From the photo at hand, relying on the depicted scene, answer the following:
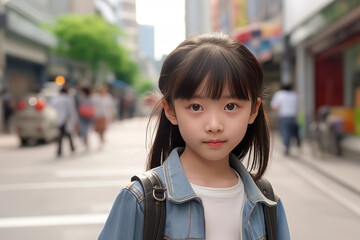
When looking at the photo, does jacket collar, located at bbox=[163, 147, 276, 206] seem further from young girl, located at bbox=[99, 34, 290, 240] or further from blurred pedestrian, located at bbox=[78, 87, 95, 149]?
blurred pedestrian, located at bbox=[78, 87, 95, 149]

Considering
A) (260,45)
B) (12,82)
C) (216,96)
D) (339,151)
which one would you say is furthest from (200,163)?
(12,82)

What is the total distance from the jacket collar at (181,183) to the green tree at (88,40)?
40.7 meters

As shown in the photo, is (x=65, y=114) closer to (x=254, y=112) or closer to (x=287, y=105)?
(x=287, y=105)

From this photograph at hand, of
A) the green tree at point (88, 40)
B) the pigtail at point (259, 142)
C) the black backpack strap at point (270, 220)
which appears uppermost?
the green tree at point (88, 40)

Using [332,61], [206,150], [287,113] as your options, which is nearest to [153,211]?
[206,150]

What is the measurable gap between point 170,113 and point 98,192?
6.79m

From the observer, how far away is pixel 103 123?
57.2 feet

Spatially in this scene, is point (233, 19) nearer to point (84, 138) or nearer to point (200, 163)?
point (84, 138)

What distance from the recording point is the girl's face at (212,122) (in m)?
1.83

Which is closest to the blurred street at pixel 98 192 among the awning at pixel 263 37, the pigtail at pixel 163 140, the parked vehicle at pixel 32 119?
the pigtail at pixel 163 140

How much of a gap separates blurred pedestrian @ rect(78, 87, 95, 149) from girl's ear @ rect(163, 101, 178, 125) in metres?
14.1

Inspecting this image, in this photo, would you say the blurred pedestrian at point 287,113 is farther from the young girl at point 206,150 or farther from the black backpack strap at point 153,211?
the black backpack strap at point 153,211

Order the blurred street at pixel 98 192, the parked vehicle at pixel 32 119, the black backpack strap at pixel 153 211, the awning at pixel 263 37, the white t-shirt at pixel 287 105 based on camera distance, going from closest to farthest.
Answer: the black backpack strap at pixel 153 211
the blurred street at pixel 98 192
the white t-shirt at pixel 287 105
the parked vehicle at pixel 32 119
the awning at pixel 263 37

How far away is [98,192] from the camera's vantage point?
8.61 metres
